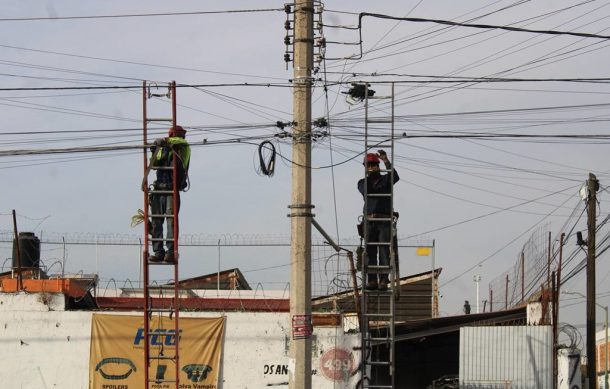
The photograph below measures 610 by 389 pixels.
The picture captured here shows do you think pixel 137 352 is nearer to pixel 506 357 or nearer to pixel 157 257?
pixel 157 257

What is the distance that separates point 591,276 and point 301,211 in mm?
14772

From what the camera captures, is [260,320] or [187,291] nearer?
[260,320]

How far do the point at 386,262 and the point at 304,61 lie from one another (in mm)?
3896

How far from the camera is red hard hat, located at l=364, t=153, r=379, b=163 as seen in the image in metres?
17.4

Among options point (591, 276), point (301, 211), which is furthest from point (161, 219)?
point (591, 276)

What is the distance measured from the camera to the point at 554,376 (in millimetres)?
22172

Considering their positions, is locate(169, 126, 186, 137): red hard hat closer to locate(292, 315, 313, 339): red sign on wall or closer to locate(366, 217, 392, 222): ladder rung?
locate(366, 217, 392, 222): ladder rung

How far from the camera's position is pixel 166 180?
56.4ft

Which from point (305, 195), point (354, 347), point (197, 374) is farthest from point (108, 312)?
point (305, 195)

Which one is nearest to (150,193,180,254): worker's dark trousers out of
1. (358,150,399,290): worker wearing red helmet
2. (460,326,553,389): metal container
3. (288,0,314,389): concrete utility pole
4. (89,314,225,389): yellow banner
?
(288,0,314,389): concrete utility pole

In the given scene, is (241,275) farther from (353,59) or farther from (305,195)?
(305,195)

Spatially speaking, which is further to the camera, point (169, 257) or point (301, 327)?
point (169, 257)

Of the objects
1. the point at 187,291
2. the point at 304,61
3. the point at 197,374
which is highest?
the point at 304,61

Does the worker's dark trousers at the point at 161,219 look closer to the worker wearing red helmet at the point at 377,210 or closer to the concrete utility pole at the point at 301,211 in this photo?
the concrete utility pole at the point at 301,211
